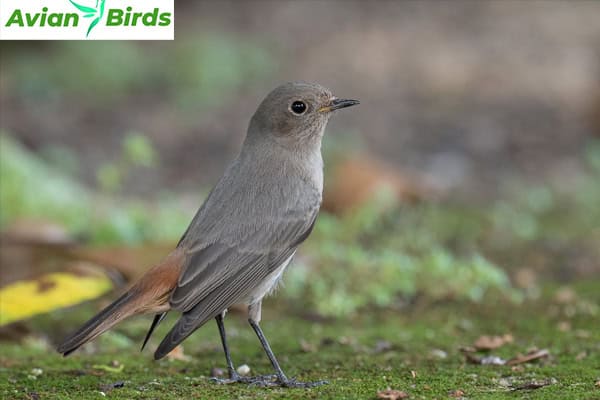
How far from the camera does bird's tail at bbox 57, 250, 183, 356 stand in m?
4.63

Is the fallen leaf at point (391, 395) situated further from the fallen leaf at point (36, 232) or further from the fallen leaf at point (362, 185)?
the fallen leaf at point (362, 185)

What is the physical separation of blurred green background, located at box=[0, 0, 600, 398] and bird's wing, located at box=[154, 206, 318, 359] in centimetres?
144

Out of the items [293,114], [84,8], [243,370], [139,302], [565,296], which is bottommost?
[243,370]

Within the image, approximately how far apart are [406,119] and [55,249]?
7.63 metres

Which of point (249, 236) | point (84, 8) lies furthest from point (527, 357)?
point (84, 8)

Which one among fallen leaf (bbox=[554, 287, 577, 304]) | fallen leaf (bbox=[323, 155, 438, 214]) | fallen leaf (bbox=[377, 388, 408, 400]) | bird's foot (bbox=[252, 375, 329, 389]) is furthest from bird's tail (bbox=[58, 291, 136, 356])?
fallen leaf (bbox=[323, 155, 438, 214])

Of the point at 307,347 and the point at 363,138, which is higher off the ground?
the point at 363,138

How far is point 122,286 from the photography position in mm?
6324

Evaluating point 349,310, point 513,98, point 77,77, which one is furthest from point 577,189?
point 77,77

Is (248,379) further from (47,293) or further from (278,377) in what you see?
(47,293)

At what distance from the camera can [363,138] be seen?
1255cm

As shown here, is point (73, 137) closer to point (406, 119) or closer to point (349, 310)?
point (406, 119)

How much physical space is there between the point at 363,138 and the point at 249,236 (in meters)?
7.39

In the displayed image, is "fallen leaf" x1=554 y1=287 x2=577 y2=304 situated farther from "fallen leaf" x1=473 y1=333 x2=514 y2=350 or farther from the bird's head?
the bird's head
